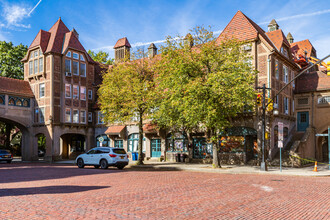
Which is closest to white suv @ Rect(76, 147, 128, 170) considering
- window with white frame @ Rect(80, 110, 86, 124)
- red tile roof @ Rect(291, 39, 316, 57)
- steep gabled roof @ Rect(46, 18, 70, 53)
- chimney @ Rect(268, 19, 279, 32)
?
window with white frame @ Rect(80, 110, 86, 124)

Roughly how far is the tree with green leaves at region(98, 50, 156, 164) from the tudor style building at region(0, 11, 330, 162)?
75.4 inches

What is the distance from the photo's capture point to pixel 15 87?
36.3 meters

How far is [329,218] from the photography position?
7.80 meters

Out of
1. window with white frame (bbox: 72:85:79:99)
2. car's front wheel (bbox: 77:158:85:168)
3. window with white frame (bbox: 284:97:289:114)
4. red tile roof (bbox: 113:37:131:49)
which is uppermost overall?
red tile roof (bbox: 113:37:131:49)

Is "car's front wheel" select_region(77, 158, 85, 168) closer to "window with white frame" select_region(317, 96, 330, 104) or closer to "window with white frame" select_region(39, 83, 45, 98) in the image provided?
"window with white frame" select_region(39, 83, 45, 98)

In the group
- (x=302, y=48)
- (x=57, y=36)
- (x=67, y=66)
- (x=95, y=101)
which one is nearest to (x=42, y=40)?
(x=57, y=36)

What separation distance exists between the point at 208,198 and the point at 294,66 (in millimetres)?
26124

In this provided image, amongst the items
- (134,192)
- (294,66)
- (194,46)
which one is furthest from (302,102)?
(134,192)

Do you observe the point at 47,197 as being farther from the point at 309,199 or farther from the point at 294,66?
the point at 294,66

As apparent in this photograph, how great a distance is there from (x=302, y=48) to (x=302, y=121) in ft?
46.2

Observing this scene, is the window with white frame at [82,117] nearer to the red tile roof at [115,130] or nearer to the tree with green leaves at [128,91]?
the red tile roof at [115,130]

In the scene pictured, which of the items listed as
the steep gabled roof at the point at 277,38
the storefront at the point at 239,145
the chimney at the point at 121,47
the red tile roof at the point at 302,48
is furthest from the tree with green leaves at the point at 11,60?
the red tile roof at the point at 302,48

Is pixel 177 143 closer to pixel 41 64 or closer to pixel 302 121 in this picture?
pixel 302 121

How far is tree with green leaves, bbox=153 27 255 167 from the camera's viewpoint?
20.8m
